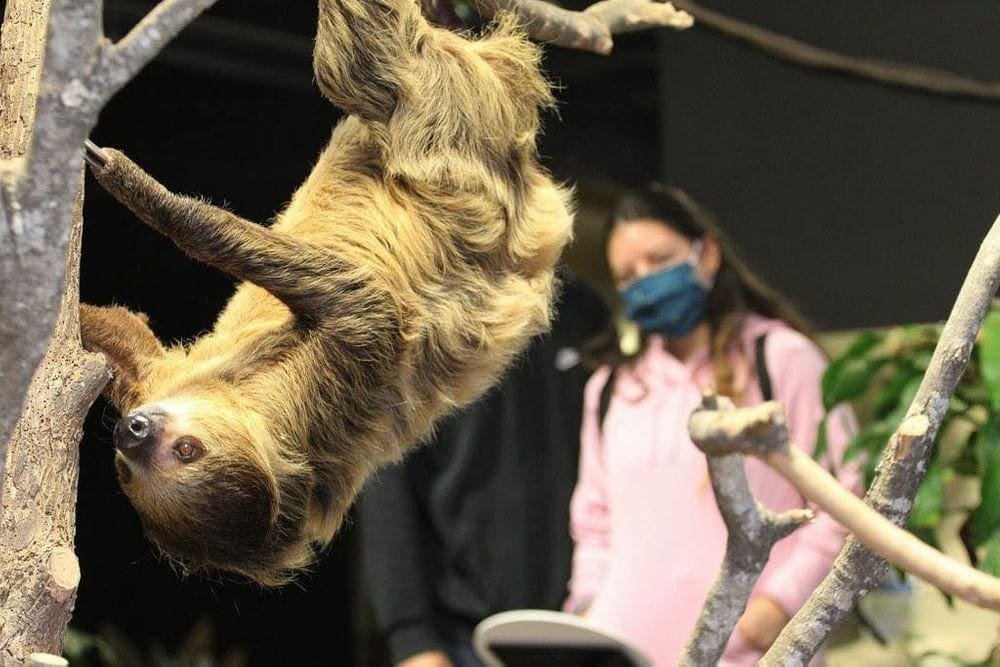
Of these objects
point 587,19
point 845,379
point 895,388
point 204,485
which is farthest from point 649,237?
point 204,485

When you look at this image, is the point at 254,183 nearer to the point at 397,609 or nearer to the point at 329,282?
the point at 397,609

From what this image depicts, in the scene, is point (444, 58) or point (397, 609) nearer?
point (444, 58)

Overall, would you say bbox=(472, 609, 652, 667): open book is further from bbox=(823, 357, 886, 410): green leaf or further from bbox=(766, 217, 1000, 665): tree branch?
bbox=(766, 217, 1000, 665): tree branch

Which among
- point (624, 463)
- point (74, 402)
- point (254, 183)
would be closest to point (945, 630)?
point (624, 463)

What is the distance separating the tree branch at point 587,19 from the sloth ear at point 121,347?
739mm

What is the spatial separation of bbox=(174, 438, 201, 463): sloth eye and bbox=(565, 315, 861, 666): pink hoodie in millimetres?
1275

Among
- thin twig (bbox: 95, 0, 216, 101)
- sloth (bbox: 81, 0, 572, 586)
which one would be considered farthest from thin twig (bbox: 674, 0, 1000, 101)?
thin twig (bbox: 95, 0, 216, 101)

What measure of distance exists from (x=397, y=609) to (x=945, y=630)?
1679mm

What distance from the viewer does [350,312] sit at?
5.76 feet

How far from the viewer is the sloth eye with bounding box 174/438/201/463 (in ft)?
5.71

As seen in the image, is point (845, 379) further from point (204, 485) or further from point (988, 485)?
point (204, 485)

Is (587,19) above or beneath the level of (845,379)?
above

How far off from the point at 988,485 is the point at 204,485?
1.64m

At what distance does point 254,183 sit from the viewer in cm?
363
